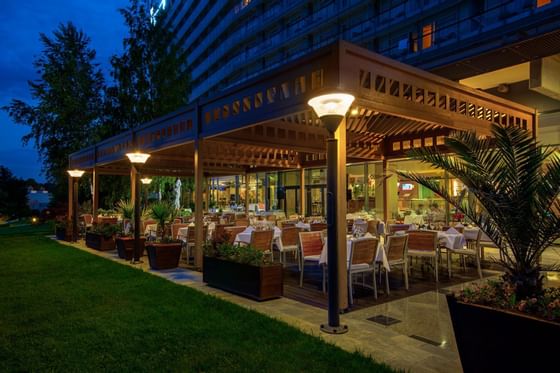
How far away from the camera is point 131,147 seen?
11750mm

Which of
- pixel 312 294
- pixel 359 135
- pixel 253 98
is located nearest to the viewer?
pixel 312 294

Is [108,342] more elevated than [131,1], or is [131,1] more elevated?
[131,1]

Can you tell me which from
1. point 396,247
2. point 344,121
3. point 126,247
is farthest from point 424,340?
point 126,247

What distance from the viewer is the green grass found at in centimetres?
364

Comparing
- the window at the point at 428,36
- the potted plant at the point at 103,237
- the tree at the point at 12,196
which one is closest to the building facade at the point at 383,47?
the window at the point at 428,36

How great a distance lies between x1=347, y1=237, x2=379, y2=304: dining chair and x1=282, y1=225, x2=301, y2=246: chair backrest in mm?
2777

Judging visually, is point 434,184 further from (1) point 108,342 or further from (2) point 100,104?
(2) point 100,104

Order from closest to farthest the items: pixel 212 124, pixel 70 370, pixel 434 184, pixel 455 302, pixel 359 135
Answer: pixel 455 302 < pixel 70 370 < pixel 434 184 < pixel 212 124 < pixel 359 135

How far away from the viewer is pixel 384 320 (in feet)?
16.3

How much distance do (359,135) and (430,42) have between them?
→ 1147 cm

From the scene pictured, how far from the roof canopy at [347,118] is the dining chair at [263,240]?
82.7 inches

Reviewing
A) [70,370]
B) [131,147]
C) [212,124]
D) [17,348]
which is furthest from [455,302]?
[131,147]

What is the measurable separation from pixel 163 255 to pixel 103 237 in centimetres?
422

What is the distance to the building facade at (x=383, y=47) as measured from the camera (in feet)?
33.3
